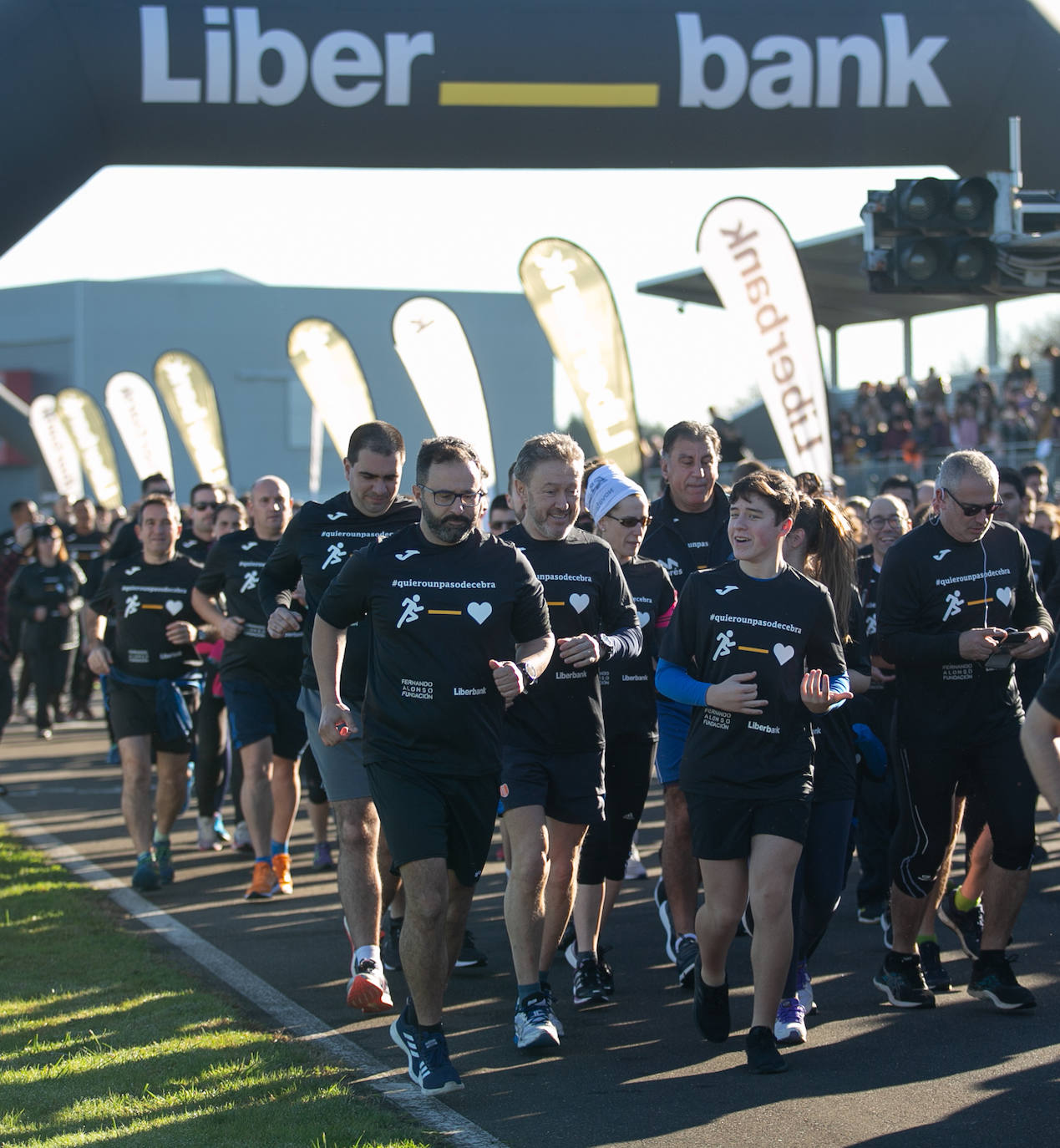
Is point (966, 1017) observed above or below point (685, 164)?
below

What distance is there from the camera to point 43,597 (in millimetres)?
15703

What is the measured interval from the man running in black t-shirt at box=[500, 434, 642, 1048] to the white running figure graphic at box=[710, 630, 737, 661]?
503 millimetres

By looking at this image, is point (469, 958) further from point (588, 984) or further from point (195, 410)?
point (195, 410)

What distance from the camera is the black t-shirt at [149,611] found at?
877 cm

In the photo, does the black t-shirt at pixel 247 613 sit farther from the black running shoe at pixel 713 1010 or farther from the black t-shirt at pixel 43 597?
the black t-shirt at pixel 43 597

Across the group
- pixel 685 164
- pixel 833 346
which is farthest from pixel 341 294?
pixel 685 164

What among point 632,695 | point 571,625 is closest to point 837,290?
point 632,695

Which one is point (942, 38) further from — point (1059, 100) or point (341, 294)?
point (341, 294)

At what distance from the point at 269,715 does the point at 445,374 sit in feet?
26.9

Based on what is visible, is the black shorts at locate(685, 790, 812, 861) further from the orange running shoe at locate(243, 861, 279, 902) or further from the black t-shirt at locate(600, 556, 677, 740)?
the orange running shoe at locate(243, 861, 279, 902)

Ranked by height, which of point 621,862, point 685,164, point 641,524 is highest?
point 685,164

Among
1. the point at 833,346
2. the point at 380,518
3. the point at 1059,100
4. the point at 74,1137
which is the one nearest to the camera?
the point at 74,1137

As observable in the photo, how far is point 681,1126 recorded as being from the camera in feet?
15.0

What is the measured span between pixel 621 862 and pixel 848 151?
27.6ft
